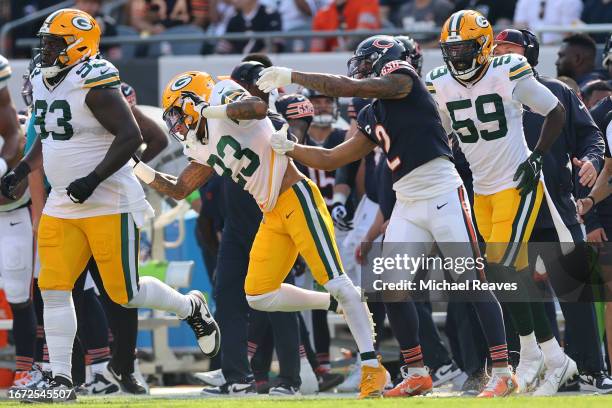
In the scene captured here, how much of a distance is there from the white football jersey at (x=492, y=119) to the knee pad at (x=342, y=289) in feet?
3.16

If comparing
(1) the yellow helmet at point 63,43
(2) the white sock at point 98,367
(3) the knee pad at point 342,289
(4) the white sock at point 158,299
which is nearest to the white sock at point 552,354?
(3) the knee pad at point 342,289

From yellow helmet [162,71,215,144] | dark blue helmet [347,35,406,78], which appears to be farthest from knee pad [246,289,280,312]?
dark blue helmet [347,35,406,78]

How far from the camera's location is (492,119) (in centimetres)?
764

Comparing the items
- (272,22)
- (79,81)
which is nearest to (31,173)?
(79,81)

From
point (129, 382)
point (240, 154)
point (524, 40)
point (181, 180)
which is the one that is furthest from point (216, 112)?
point (129, 382)

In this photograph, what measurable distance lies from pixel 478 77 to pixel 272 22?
581cm

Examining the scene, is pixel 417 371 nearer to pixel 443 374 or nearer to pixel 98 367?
pixel 443 374

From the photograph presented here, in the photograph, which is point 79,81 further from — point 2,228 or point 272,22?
point 272,22

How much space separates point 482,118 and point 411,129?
0.48 meters

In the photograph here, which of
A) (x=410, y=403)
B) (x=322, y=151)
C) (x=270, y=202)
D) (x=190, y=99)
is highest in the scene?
(x=190, y=99)

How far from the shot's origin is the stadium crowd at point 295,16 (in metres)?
12.2

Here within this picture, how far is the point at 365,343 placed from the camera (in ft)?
24.5

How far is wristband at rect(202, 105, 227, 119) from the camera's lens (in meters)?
7.25

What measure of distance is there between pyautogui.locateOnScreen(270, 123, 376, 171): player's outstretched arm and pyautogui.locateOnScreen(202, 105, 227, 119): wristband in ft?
1.00
